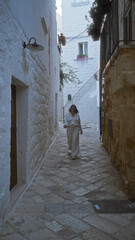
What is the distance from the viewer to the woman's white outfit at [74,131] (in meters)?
6.64

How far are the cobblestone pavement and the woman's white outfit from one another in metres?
0.95

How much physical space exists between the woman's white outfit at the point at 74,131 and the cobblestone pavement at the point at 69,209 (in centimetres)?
95

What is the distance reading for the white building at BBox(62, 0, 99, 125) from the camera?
1750 cm

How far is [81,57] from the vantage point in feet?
58.8

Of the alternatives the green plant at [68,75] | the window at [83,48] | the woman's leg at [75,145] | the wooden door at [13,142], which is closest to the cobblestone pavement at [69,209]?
the wooden door at [13,142]

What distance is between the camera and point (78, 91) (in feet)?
57.8

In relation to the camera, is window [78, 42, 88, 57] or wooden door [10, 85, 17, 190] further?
window [78, 42, 88, 57]

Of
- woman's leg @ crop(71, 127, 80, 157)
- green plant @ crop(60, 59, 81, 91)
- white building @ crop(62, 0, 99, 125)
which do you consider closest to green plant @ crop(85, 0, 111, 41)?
woman's leg @ crop(71, 127, 80, 157)

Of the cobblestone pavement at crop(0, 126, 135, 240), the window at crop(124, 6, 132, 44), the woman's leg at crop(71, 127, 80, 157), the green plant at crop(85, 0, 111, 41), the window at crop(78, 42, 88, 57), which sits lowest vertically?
the cobblestone pavement at crop(0, 126, 135, 240)

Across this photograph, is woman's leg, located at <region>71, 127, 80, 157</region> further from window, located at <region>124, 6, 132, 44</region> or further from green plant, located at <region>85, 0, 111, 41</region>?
green plant, located at <region>85, 0, 111, 41</region>

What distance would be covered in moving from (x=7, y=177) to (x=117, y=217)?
Result: 1.49 meters

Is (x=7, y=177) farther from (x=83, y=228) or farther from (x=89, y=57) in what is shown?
(x=89, y=57)

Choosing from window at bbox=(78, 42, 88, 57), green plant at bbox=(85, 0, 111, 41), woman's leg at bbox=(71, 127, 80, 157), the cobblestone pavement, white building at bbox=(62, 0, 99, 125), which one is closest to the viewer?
the cobblestone pavement

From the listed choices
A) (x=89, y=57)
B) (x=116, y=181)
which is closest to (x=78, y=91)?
(x=89, y=57)
